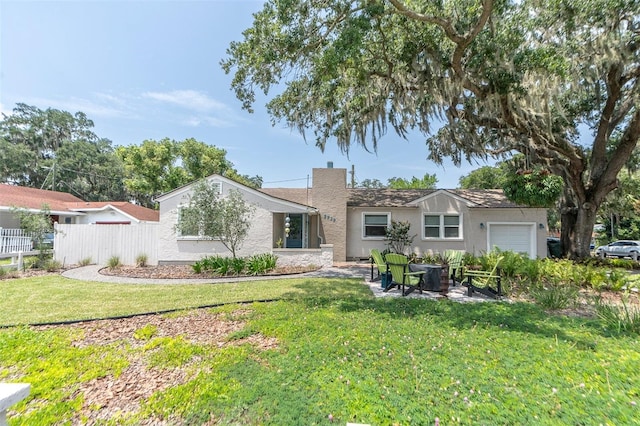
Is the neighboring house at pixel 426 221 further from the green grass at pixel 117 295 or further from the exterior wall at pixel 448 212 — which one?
the green grass at pixel 117 295

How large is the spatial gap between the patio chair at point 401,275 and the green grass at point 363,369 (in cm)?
159

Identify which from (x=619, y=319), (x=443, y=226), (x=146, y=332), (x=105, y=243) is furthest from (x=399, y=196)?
(x=105, y=243)

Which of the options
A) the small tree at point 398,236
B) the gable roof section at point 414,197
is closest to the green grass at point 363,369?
the small tree at point 398,236

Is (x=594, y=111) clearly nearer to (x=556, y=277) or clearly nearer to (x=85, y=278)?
(x=556, y=277)

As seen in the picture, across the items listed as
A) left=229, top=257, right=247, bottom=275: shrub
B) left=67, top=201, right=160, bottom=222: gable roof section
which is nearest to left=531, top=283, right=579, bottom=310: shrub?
left=229, top=257, right=247, bottom=275: shrub

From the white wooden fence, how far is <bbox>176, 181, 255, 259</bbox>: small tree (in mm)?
3135

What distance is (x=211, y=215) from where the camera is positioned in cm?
973

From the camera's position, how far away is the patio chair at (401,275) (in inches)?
278

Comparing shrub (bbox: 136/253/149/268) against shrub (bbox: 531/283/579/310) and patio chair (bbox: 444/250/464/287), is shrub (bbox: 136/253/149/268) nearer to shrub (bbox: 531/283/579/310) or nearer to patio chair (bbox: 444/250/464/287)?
patio chair (bbox: 444/250/464/287)

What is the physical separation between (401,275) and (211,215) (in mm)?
6557

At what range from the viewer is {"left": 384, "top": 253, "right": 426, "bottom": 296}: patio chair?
7.06m

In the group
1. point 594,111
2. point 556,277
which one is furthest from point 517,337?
point 594,111

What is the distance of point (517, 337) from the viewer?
13.9ft

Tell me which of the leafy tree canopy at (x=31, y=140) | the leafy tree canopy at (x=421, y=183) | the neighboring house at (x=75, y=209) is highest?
the leafy tree canopy at (x=31, y=140)
